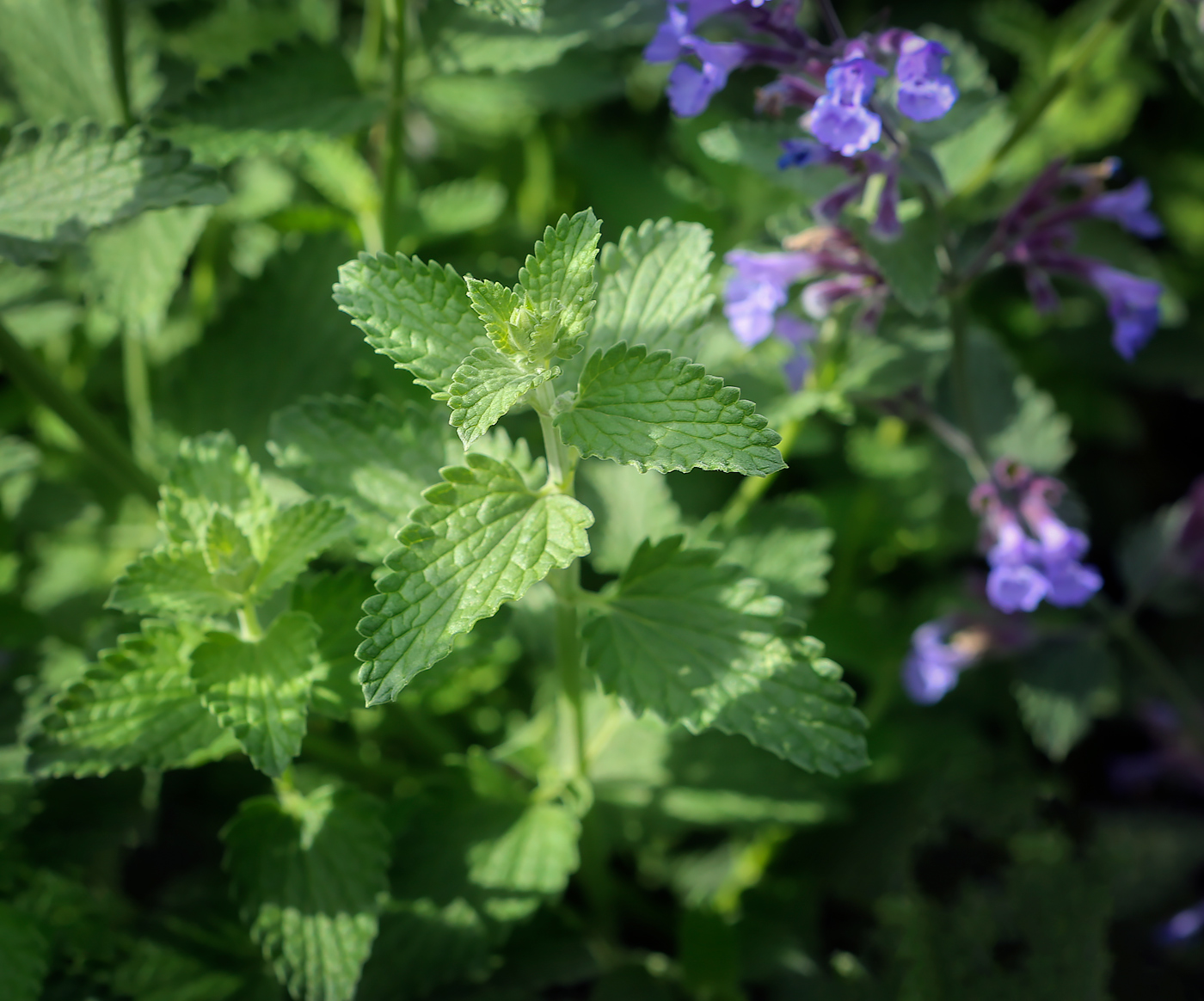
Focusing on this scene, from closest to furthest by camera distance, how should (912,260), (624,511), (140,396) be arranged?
(912,260) → (624,511) → (140,396)

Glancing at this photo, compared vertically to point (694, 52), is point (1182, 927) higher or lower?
lower

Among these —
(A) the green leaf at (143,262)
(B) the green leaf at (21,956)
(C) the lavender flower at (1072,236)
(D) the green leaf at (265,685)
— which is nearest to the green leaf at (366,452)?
(D) the green leaf at (265,685)

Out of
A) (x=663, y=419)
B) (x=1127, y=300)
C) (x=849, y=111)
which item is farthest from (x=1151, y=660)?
(x=663, y=419)

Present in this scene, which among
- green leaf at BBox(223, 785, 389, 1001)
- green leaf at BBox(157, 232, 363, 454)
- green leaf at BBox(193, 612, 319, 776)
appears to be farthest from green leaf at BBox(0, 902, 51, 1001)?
green leaf at BBox(157, 232, 363, 454)

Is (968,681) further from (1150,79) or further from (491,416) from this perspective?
(491,416)

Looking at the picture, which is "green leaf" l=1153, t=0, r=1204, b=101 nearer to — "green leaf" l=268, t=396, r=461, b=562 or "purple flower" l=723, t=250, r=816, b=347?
"purple flower" l=723, t=250, r=816, b=347

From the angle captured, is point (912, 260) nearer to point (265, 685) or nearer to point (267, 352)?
point (265, 685)

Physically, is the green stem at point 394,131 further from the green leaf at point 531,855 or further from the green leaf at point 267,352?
the green leaf at point 531,855
